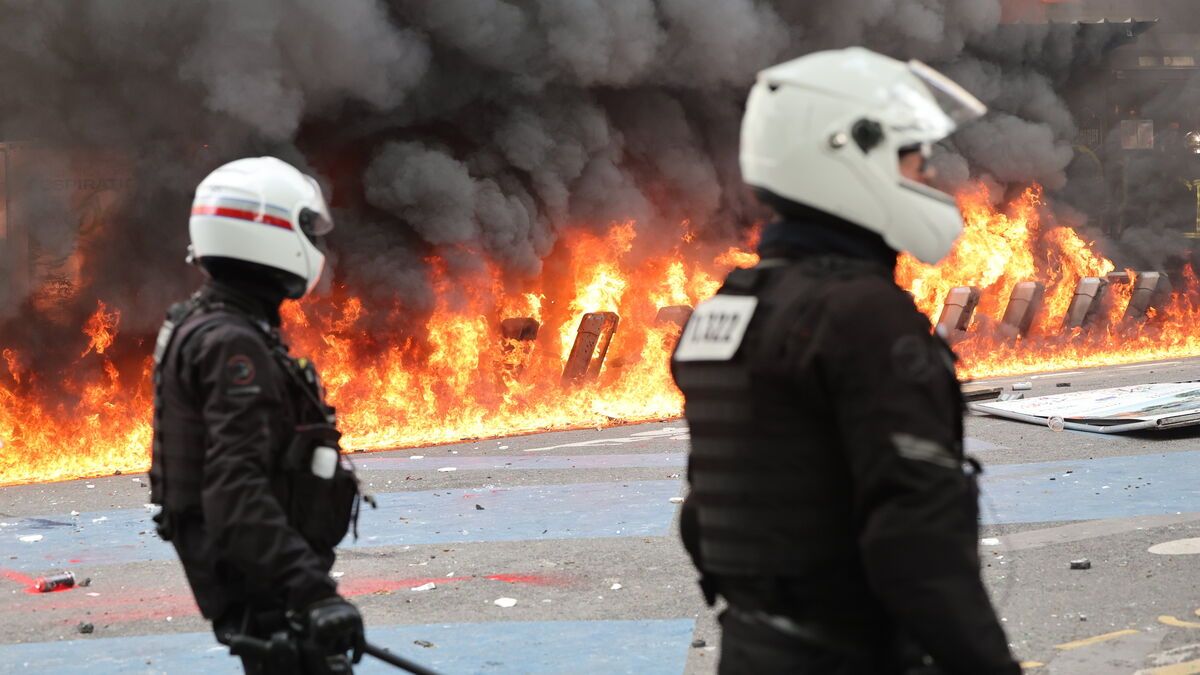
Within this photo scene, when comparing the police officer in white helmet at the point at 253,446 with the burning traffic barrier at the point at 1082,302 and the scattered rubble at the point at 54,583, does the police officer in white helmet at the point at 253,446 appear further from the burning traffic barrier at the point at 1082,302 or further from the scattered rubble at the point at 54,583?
the burning traffic barrier at the point at 1082,302

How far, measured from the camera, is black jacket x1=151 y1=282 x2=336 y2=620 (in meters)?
2.66

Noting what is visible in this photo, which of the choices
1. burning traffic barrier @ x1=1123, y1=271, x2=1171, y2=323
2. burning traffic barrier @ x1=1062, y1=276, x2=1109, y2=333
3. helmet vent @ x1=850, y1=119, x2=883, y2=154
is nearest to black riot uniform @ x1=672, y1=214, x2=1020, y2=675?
helmet vent @ x1=850, y1=119, x2=883, y2=154

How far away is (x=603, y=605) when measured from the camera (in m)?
5.38

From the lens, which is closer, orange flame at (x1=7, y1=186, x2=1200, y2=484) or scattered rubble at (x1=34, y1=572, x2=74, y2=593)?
scattered rubble at (x1=34, y1=572, x2=74, y2=593)

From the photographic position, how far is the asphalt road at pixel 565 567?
474 centimetres

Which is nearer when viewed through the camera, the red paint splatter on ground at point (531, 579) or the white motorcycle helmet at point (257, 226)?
the white motorcycle helmet at point (257, 226)

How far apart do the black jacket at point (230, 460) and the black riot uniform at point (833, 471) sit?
0.99 metres

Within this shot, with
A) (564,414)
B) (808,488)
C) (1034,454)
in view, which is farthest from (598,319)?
(808,488)

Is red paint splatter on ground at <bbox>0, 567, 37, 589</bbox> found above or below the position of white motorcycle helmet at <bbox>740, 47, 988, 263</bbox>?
below

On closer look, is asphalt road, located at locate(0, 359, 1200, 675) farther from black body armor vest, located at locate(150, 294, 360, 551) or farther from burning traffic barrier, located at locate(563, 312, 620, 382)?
burning traffic barrier, located at locate(563, 312, 620, 382)

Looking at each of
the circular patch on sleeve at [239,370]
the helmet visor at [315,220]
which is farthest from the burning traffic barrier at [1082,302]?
the circular patch on sleeve at [239,370]

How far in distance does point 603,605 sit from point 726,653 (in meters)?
3.43

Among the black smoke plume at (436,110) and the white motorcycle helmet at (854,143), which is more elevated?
the white motorcycle helmet at (854,143)

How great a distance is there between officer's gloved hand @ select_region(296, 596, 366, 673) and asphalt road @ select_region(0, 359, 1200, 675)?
74.4 inches
